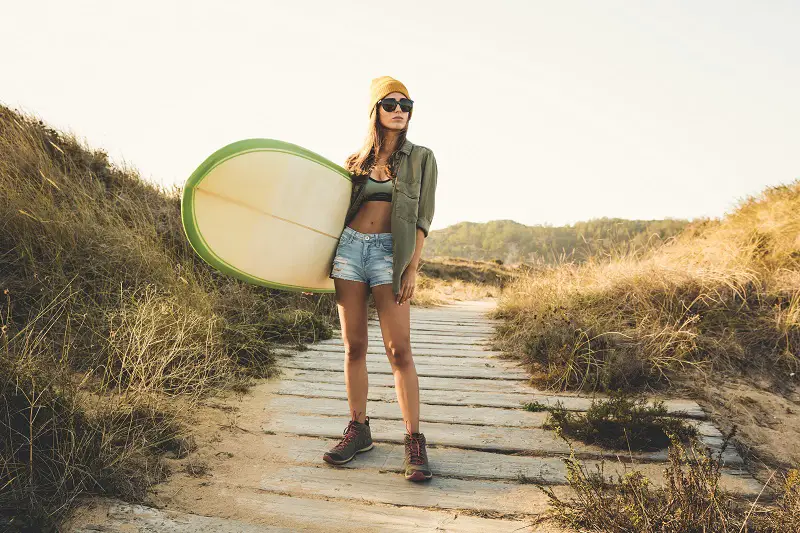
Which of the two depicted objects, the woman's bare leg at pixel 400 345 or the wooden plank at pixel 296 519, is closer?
the wooden plank at pixel 296 519

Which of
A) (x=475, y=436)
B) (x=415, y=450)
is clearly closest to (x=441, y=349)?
(x=475, y=436)

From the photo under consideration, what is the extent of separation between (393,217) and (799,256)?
5021 millimetres

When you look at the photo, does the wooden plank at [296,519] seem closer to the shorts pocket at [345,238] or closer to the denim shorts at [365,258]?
the denim shorts at [365,258]

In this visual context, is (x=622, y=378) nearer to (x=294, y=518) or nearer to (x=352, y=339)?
(x=352, y=339)

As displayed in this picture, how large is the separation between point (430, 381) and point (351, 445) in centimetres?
160

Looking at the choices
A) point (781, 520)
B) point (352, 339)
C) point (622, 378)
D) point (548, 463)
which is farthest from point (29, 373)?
point (622, 378)

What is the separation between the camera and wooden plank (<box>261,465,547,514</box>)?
7.97ft

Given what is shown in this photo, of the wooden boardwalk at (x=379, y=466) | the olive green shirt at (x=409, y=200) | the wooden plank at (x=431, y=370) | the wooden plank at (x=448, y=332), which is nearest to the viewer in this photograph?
the wooden boardwalk at (x=379, y=466)

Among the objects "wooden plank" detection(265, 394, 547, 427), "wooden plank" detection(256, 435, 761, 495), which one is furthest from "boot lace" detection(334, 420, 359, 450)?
"wooden plank" detection(265, 394, 547, 427)

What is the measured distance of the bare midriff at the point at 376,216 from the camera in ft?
8.88

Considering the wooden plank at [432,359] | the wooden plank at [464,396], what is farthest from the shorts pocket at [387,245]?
the wooden plank at [432,359]

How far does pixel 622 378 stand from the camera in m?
4.04

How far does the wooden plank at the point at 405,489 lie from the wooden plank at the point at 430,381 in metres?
1.55

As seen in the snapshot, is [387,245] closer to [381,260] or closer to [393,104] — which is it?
[381,260]
